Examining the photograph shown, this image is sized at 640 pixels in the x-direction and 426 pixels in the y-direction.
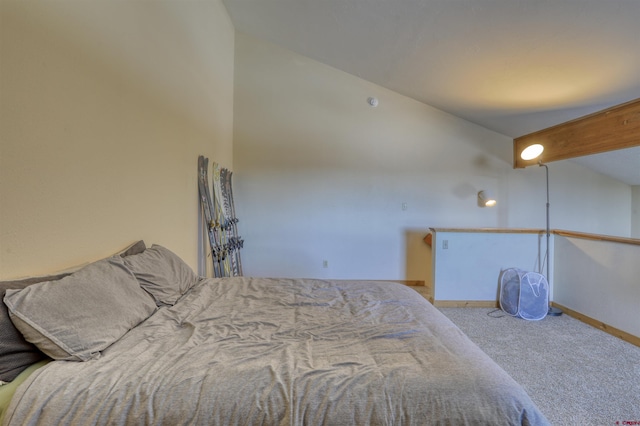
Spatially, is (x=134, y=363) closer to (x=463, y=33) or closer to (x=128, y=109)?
(x=128, y=109)

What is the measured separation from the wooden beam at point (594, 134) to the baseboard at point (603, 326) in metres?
1.68

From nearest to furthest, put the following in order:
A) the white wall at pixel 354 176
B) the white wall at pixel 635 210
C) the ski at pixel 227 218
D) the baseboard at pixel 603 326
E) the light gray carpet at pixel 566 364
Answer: the light gray carpet at pixel 566 364, the baseboard at pixel 603 326, the ski at pixel 227 218, the white wall at pixel 635 210, the white wall at pixel 354 176

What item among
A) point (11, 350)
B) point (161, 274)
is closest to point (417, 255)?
point (161, 274)

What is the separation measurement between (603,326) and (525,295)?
0.65 metres

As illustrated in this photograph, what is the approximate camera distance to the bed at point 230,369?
87 cm

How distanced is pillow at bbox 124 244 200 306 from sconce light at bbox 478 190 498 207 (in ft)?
13.0

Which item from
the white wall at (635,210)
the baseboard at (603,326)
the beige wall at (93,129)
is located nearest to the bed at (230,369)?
the beige wall at (93,129)

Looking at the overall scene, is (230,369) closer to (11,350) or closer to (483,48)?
(11,350)

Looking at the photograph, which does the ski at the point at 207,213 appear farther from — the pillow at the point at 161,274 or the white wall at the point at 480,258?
the white wall at the point at 480,258

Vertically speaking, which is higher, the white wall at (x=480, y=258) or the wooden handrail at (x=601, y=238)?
the wooden handrail at (x=601, y=238)

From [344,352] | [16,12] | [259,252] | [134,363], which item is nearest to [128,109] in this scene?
[16,12]

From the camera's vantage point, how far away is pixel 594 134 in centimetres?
274

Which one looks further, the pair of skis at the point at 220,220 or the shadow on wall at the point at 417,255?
the shadow on wall at the point at 417,255

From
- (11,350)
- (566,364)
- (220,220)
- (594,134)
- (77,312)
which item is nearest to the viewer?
(11,350)
